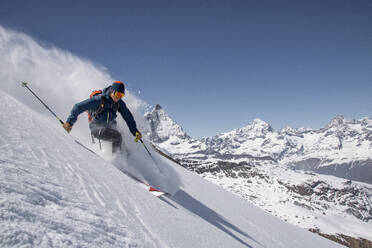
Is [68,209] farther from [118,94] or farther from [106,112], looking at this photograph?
[106,112]

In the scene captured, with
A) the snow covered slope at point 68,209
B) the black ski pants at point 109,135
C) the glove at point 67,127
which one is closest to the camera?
the snow covered slope at point 68,209

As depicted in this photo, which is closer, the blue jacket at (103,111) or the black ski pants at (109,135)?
the blue jacket at (103,111)

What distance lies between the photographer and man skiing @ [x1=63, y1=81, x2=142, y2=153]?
28.1 feet

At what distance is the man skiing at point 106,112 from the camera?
8.55 meters

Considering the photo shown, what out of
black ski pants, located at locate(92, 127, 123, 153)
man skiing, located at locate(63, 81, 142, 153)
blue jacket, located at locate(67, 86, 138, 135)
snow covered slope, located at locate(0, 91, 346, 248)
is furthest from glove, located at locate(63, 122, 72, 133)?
snow covered slope, located at locate(0, 91, 346, 248)

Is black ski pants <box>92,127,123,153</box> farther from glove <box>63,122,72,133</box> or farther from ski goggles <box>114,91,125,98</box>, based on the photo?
ski goggles <box>114,91,125,98</box>

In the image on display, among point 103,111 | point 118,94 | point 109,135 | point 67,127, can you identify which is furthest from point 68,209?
point 103,111

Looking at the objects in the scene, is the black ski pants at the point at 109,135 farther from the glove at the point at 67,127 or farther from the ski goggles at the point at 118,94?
the ski goggles at the point at 118,94

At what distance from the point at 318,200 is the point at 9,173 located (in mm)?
217006

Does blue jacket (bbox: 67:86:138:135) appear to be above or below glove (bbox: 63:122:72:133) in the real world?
above

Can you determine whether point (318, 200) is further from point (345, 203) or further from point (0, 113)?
point (0, 113)

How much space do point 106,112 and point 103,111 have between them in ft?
0.40

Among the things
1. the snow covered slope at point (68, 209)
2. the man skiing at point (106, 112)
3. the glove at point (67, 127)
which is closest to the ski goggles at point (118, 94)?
the man skiing at point (106, 112)

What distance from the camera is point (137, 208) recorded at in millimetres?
4336
